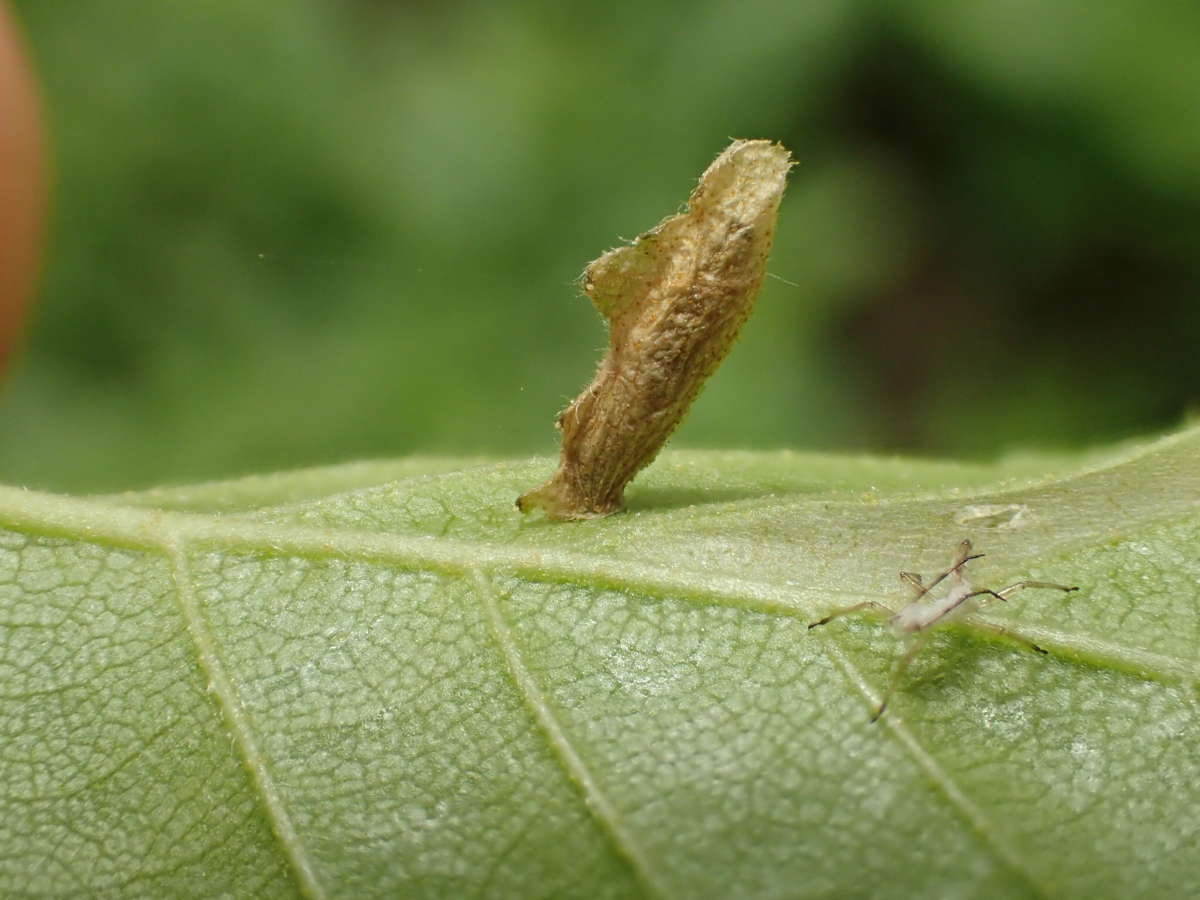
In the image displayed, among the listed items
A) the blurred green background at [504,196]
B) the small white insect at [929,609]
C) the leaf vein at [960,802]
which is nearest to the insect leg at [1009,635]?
the small white insect at [929,609]

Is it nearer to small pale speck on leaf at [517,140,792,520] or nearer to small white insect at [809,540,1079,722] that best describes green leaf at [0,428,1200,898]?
small white insect at [809,540,1079,722]

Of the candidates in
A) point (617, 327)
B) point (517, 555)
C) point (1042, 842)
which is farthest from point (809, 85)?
point (1042, 842)

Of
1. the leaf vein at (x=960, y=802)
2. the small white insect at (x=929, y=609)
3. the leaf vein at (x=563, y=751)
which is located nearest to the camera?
the leaf vein at (x=960, y=802)

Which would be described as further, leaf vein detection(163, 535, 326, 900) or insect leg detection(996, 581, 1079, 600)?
insect leg detection(996, 581, 1079, 600)

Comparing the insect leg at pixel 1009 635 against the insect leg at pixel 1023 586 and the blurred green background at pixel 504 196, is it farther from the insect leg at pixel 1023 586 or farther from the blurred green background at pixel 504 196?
the blurred green background at pixel 504 196

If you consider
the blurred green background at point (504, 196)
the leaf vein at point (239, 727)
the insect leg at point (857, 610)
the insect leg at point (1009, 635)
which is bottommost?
the insect leg at point (1009, 635)

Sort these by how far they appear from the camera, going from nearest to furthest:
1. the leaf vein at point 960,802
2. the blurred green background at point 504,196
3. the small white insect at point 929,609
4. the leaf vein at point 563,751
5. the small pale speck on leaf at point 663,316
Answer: the leaf vein at point 960,802, the leaf vein at point 563,751, the small white insect at point 929,609, the small pale speck on leaf at point 663,316, the blurred green background at point 504,196

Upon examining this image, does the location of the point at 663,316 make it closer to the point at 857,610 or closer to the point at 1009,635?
the point at 857,610

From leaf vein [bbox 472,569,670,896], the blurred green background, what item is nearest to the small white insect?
leaf vein [bbox 472,569,670,896]
